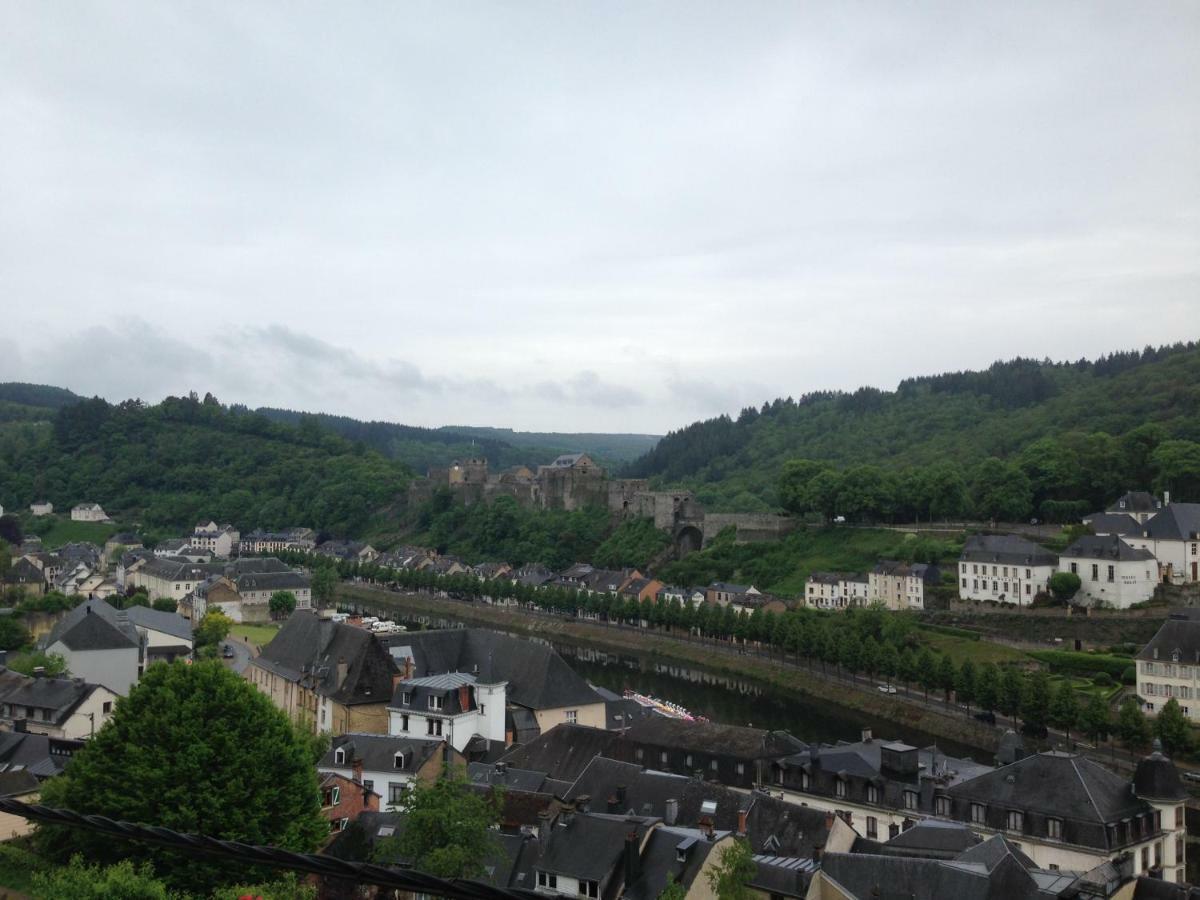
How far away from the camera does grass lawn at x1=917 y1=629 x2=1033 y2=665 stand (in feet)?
144

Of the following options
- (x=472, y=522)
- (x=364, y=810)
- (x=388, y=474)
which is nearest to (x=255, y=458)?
(x=388, y=474)

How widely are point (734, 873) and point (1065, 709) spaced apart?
2142 cm

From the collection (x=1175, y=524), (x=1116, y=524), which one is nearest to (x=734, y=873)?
(x=1175, y=524)

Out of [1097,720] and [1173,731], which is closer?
[1173,731]

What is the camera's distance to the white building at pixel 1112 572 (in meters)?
47.1

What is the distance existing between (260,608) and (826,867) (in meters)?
52.1

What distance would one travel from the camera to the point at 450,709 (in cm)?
2891

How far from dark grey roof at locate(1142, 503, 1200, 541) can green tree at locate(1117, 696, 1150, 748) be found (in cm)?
1930

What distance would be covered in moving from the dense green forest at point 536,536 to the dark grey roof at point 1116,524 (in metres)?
32.9

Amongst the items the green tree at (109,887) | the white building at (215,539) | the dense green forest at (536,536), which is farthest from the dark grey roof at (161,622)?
the white building at (215,539)

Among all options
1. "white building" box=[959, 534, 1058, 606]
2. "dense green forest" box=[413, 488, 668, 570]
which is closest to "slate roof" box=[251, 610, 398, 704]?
"white building" box=[959, 534, 1058, 606]

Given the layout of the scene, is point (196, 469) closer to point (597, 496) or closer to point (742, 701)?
point (597, 496)

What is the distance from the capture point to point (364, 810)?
887 inches

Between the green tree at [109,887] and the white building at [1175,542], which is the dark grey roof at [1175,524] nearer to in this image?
the white building at [1175,542]
